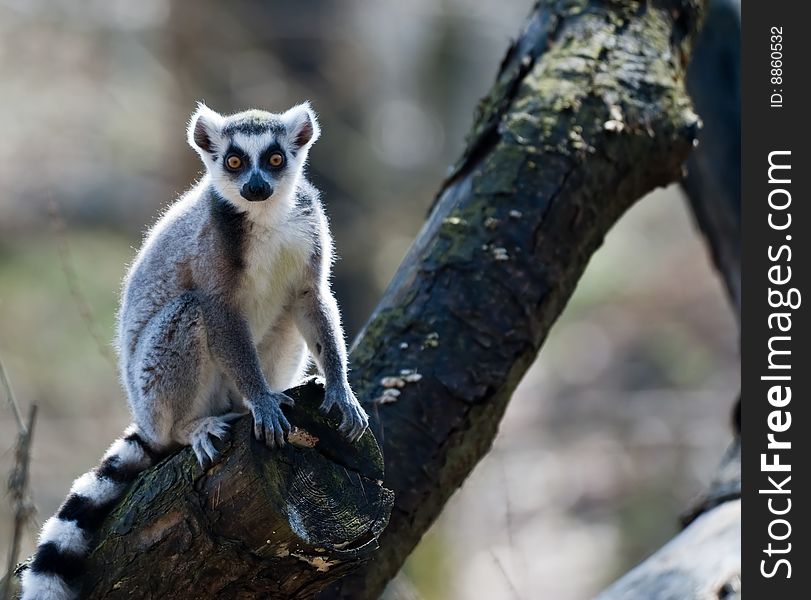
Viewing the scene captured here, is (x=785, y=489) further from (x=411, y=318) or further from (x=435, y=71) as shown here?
(x=435, y=71)

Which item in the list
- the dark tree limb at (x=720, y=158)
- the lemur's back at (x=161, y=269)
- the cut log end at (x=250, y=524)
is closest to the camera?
the cut log end at (x=250, y=524)

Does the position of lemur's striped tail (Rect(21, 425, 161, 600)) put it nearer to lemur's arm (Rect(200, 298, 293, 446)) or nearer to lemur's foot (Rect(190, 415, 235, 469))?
lemur's foot (Rect(190, 415, 235, 469))

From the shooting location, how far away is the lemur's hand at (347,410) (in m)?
3.99

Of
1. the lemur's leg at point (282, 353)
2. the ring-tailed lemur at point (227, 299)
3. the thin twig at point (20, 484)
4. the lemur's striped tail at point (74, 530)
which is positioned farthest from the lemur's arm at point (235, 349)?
the thin twig at point (20, 484)

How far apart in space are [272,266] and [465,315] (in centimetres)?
106

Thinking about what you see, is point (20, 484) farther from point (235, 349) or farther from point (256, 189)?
point (256, 189)

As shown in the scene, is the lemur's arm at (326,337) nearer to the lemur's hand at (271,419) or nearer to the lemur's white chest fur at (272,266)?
the lemur's white chest fur at (272,266)

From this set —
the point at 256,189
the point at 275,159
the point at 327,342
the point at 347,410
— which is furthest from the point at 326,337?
the point at 275,159

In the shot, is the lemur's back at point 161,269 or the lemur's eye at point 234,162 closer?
the lemur's eye at point 234,162

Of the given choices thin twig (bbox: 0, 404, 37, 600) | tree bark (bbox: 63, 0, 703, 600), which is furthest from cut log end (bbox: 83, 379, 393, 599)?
thin twig (bbox: 0, 404, 37, 600)

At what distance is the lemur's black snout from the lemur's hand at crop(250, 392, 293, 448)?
1006 millimetres

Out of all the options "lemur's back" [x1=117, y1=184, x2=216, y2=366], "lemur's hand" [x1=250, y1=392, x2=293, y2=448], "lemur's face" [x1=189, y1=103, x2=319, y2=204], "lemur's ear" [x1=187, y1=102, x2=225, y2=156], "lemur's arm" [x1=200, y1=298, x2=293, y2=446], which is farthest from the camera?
"lemur's ear" [x1=187, y1=102, x2=225, y2=156]

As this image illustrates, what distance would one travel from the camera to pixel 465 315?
17.2ft

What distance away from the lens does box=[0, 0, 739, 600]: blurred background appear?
11305mm
